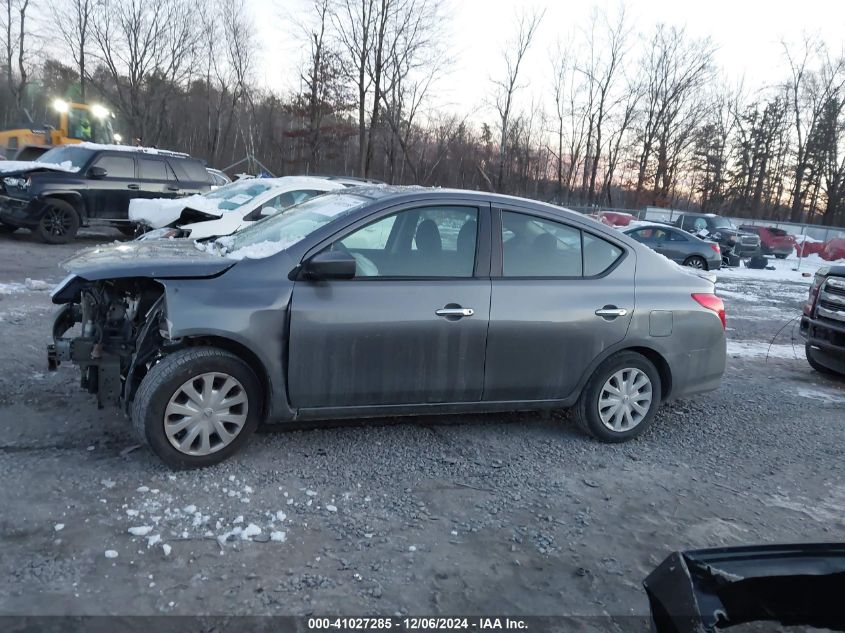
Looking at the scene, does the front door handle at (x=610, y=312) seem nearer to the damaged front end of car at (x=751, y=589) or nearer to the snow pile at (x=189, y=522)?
the snow pile at (x=189, y=522)

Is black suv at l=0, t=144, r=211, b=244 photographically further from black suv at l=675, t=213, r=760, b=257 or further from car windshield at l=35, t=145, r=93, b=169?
black suv at l=675, t=213, r=760, b=257

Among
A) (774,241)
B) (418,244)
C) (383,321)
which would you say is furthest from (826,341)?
(774,241)

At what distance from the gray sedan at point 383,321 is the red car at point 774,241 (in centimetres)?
2556

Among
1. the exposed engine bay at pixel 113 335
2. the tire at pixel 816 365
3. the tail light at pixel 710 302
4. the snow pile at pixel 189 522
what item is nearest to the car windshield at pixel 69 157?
the exposed engine bay at pixel 113 335

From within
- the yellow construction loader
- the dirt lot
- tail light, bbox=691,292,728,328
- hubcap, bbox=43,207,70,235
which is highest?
the yellow construction loader

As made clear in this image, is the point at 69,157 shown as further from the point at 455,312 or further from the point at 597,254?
the point at 597,254

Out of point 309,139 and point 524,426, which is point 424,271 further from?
point 309,139

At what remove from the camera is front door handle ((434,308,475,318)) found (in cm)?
423

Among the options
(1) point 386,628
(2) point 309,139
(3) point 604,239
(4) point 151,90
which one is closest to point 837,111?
(2) point 309,139

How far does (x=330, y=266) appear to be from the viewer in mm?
3934

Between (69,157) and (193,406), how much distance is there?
459 inches

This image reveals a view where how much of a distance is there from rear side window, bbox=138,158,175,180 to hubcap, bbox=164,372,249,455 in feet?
37.1

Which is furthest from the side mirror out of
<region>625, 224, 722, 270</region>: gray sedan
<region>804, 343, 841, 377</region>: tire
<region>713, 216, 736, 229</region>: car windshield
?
<region>713, 216, 736, 229</region>: car windshield

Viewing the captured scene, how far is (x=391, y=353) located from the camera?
13.6ft
